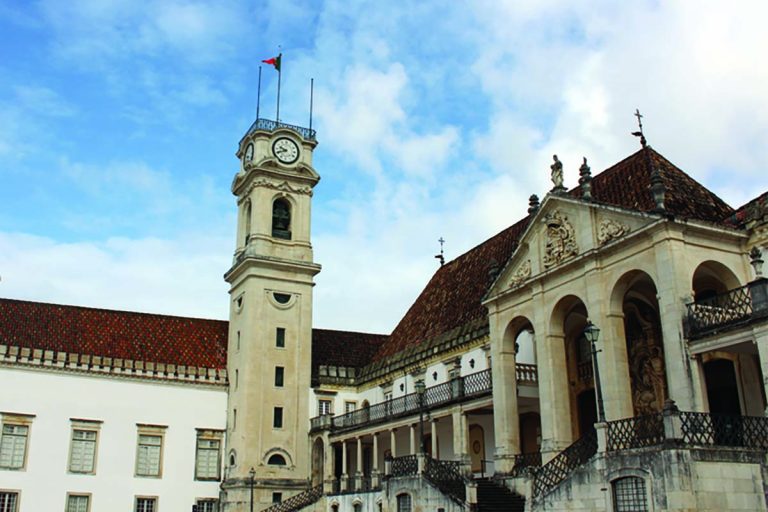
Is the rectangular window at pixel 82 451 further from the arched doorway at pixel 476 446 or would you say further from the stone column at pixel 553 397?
the stone column at pixel 553 397

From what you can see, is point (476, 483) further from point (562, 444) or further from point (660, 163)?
point (660, 163)

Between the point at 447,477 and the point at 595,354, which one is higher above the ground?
the point at 595,354

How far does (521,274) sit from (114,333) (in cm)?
2505

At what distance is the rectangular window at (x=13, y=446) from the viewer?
3722 cm

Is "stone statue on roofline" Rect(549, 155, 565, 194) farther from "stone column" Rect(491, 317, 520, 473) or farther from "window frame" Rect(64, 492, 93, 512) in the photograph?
"window frame" Rect(64, 492, 93, 512)

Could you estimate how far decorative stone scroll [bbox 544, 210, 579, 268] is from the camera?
25141 mm

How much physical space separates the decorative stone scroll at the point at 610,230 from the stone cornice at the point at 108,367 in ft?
83.5

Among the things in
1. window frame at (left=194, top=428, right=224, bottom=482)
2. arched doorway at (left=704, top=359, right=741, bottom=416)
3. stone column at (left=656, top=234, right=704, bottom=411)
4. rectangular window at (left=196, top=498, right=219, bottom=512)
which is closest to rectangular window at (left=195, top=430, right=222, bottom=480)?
window frame at (left=194, top=428, right=224, bottom=482)

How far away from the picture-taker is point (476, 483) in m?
24.9

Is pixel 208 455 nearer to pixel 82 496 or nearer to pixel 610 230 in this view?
pixel 82 496

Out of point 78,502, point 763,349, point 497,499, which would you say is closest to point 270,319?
point 78,502

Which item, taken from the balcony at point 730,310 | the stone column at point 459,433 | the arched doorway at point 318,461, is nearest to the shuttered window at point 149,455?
the arched doorway at point 318,461

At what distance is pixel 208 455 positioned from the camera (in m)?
41.6

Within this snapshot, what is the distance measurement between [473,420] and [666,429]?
50.1ft
